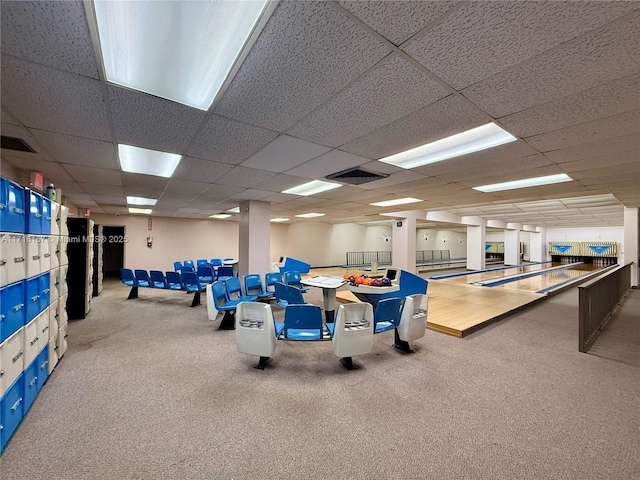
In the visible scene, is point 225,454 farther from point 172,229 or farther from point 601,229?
point 601,229

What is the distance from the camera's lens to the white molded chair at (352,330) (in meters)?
2.74

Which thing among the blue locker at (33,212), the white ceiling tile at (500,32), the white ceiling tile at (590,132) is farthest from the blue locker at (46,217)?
the white ceiling tile at (590,132)

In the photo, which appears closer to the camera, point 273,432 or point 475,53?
point 475,53

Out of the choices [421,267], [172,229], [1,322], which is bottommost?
[421,267]

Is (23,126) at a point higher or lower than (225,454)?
higher

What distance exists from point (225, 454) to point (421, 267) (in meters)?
14.1

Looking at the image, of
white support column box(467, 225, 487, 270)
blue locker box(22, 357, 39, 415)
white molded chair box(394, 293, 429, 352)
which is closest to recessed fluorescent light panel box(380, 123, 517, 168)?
white molded chair box(394, 293, 429, 352)

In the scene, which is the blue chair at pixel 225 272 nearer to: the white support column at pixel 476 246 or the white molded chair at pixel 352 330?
the white molded chair at pixel 352 330

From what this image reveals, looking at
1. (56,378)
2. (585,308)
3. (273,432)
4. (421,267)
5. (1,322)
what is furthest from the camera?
(421,267)

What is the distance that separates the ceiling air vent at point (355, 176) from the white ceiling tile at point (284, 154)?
724 mm

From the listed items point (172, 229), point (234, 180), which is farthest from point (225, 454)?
point (172, 229)

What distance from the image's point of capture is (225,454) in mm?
1764


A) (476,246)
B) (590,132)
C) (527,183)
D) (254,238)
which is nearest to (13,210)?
(254,238)

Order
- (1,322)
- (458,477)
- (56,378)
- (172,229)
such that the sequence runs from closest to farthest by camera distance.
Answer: (458,477)
(1,322)
(56,378)
(172,229)
